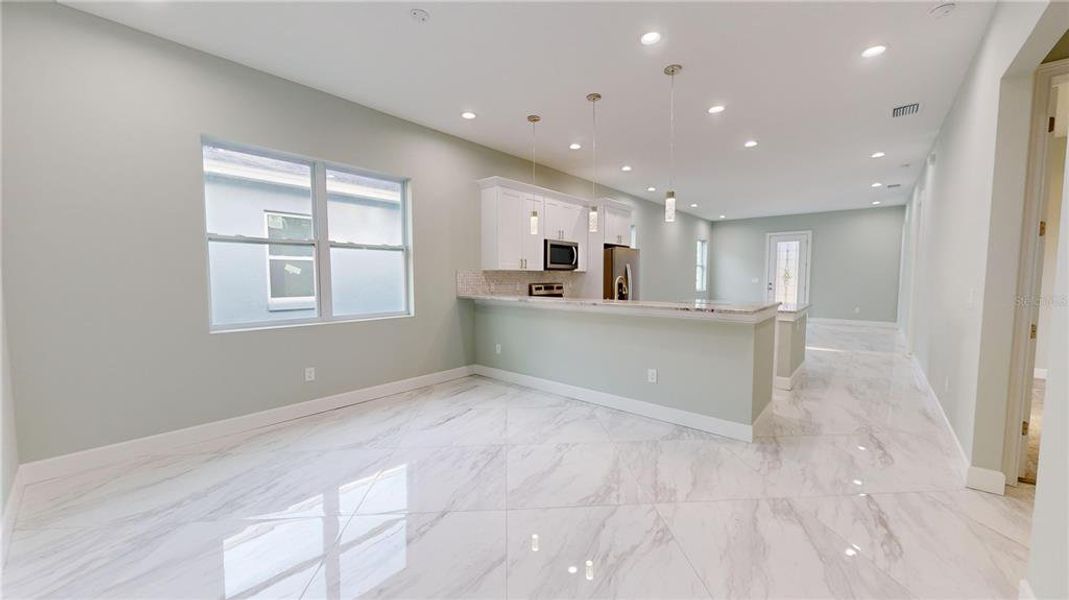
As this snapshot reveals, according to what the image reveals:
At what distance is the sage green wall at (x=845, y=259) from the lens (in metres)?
9.05

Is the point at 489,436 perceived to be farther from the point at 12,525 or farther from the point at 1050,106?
the point at 1050,106

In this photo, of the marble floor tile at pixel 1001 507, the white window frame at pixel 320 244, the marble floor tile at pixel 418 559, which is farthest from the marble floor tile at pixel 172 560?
the marble floor tile at pixel 1001 507

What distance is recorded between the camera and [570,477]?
2.50 meters

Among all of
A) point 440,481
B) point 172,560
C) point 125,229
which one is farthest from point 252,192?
point 440,481

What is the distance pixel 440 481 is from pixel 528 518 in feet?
2.14

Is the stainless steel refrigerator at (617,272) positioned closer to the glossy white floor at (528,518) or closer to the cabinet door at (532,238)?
the cabinet door at (532,238)

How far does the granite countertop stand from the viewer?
2938 millimetres

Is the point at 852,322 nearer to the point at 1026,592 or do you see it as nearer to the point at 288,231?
the point at 1026,592

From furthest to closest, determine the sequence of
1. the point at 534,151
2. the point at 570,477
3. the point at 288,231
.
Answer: the point at 534,151
the point at 288,231
the point at 570,477

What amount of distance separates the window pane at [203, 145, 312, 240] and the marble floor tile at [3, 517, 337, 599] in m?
2.12

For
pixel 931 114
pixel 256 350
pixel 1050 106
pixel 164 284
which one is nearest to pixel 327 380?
pixel 256 350

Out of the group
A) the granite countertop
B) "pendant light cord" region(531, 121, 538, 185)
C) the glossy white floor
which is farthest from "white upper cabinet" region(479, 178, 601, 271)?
the glossy white floor

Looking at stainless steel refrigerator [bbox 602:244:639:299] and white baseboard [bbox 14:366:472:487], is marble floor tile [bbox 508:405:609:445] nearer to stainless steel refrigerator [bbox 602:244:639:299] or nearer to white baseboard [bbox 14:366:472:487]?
white baseboard [bbox 14:366:472:487]

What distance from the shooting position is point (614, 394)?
146 inches
